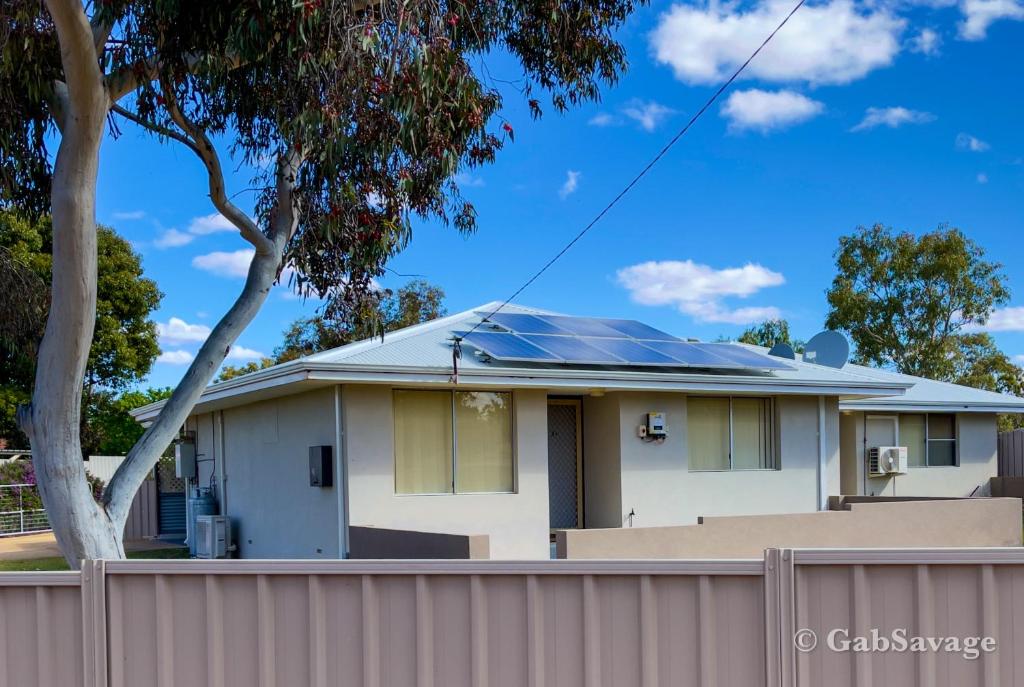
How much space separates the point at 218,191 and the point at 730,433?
361 inches

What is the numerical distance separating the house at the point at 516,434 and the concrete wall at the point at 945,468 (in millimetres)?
3145

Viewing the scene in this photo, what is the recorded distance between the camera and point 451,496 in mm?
13094

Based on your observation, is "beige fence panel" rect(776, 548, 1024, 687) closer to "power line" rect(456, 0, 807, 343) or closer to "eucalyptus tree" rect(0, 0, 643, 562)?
"eucalyptus tree" rect(0, 0, 643, 562)

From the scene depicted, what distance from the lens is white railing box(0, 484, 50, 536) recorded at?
25.0 m

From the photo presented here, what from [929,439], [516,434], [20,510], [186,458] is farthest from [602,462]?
[20,510]

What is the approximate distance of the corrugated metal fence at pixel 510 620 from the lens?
4074mm

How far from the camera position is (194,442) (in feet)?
64.2

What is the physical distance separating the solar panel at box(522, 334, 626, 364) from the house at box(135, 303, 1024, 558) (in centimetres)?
5

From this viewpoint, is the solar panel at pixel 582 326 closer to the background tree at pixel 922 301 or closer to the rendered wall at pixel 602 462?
the rendered wall at pixel 602 462

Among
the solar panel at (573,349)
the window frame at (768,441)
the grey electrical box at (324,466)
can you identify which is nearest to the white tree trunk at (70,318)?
the grey electrical box at (324,466)

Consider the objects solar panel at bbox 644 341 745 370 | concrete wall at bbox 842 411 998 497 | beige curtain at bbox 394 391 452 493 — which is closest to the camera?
beige curtain at bbox 394 391 452 493

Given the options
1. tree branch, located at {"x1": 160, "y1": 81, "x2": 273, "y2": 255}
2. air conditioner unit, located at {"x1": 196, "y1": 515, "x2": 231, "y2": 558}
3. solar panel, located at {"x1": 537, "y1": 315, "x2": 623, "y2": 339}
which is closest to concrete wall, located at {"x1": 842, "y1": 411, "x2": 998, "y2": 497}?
solar panel, located at {"x1": 537, "y1": 315, "x2": 623, "y2": 339}

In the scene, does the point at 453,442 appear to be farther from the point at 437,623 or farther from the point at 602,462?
the point at 437,623

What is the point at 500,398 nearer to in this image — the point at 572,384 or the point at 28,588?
the point at 572,384
